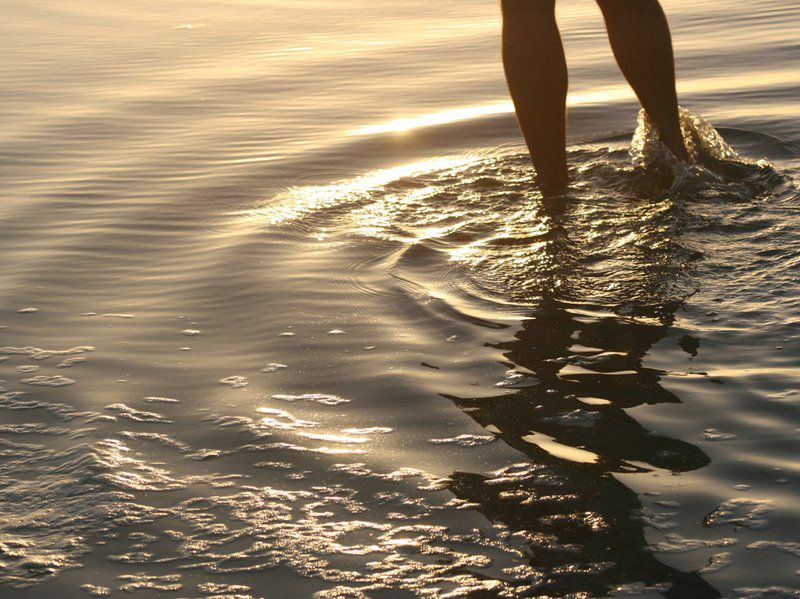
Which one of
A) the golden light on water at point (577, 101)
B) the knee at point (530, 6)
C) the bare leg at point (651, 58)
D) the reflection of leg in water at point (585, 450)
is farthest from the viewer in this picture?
the golden light on water at point (577, 101)

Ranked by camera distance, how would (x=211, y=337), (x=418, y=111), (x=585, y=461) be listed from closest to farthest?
(x=585, y=461) → (x=211, y=337) → (x=418, y=111)

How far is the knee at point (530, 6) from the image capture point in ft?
11.7

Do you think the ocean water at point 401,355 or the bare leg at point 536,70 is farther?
the bare leg at point 536,70

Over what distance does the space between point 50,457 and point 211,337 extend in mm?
652

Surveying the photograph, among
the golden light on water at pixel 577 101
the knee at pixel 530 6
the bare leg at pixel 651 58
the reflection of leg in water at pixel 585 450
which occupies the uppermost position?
the knee at pixel 530 6

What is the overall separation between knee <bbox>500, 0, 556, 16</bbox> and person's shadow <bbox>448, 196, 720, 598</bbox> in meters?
1.10

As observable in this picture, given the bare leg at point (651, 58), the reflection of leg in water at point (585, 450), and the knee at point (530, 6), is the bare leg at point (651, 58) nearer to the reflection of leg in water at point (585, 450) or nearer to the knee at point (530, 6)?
the knee at point (530, 6)

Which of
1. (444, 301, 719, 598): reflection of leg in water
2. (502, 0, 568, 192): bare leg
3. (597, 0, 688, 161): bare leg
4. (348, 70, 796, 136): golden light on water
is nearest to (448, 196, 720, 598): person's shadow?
(444, 301, 719, 598): reflection of leg in water

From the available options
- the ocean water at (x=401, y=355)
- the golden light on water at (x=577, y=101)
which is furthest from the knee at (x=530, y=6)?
the golden light on water at (x=577, y=101)

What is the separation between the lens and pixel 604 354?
260 centimetres

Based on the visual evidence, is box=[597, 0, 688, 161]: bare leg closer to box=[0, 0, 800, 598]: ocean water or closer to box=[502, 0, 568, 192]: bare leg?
box=[0, 0, 800, 598]: ocean water

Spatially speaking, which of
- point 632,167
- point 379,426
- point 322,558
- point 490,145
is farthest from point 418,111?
point 322,558

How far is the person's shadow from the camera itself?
184 cm

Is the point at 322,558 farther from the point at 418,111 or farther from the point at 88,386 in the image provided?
the point at 418,111
